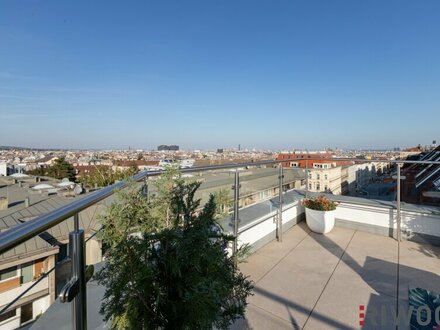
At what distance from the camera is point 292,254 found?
3.02 meters

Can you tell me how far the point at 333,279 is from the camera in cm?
244

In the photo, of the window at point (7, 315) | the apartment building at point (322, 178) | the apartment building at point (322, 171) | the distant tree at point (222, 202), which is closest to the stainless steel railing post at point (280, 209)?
the apartment building at point (322, 171)

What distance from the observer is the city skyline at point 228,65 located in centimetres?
798

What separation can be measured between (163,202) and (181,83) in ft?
49.4

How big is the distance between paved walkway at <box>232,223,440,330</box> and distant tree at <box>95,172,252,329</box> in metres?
1.08

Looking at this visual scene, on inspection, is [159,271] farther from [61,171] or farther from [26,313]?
[61,171]

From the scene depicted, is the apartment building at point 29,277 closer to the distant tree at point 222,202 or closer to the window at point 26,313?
the window at point 26,313

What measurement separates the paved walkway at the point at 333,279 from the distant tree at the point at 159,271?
108 centimetres

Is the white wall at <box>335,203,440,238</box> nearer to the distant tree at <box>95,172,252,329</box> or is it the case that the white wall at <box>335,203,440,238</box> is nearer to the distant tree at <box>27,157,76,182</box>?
the distant tree at <box>95,172,252,329</box>

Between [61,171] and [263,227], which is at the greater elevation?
[263,227]

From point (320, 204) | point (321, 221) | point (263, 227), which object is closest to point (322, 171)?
point (320, 204)

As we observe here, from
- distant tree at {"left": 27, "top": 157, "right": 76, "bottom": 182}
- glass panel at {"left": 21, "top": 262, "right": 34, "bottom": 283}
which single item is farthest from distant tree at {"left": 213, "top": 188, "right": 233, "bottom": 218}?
distant tree at {"left": 27, "top": 157, "right": 76, "bottom": 182}

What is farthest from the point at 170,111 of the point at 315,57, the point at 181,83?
the point at 315,57

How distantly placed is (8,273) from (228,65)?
13.1m
